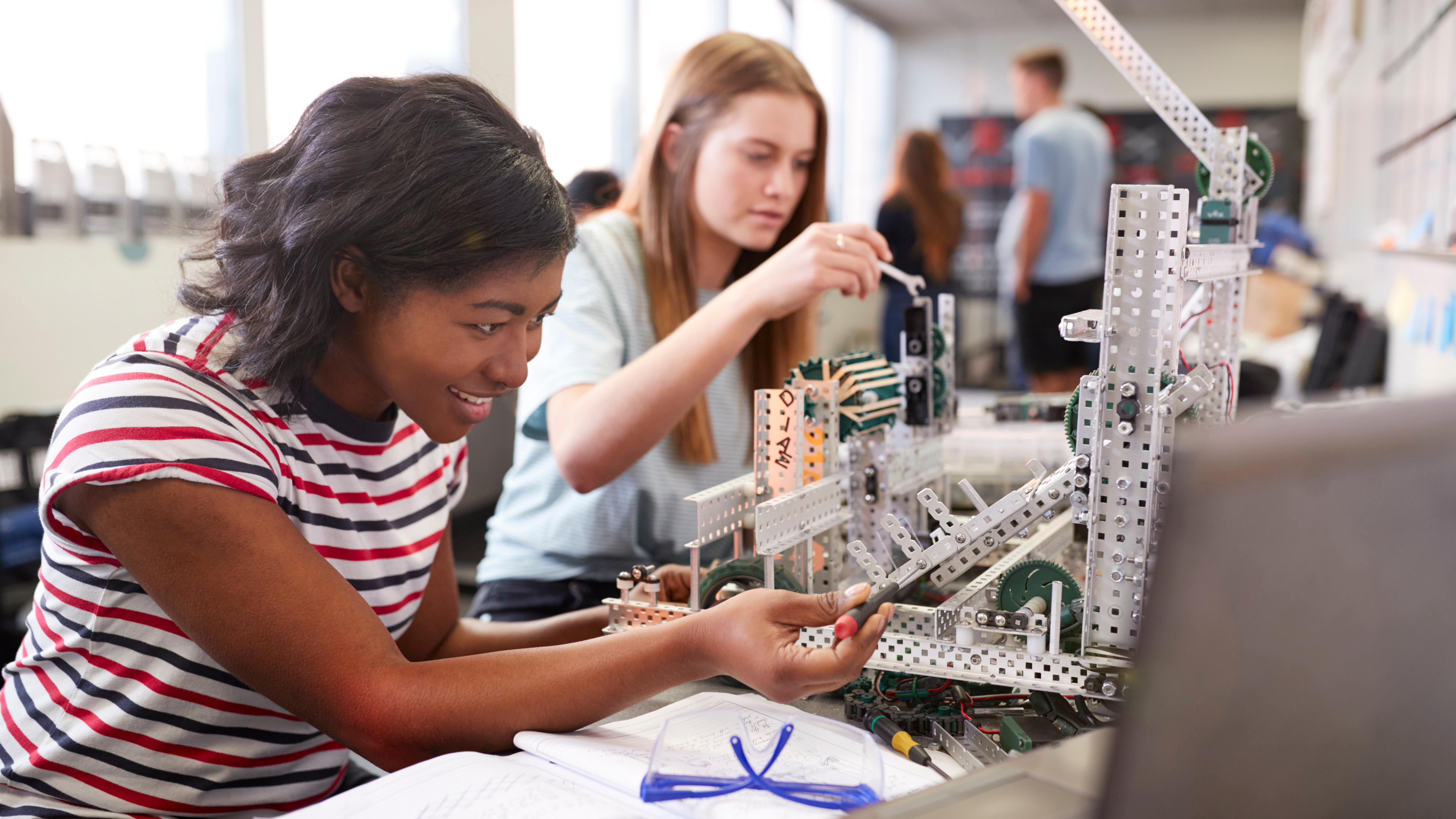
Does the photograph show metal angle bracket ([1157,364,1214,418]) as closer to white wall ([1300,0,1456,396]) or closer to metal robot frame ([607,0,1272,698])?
metal robot frame ([607,0,1272,698])

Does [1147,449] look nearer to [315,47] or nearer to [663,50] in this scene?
[315,47]

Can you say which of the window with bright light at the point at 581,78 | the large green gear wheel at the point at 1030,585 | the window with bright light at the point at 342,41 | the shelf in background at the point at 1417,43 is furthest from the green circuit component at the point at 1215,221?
the window with bright light at the point at 581,78

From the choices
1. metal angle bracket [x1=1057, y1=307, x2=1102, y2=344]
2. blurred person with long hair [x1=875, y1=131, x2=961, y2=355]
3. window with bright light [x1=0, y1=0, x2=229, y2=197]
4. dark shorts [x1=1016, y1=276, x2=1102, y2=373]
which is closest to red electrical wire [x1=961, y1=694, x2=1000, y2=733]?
metal angle bracket [x1=1057, y1=307, x2=1102, y2=344]

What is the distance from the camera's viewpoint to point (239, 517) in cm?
85

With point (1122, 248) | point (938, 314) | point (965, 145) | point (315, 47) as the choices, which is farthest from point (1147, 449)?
point (965, 145)

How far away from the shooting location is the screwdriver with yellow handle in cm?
85

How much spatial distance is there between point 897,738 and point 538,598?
74cm

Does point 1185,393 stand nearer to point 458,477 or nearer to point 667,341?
point 667,341

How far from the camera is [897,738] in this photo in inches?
34.4

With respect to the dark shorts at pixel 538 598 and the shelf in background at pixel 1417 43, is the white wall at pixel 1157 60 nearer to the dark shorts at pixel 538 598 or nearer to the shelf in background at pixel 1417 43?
the shelf in background at pixel 1417 43

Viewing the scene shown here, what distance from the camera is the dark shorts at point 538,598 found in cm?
147

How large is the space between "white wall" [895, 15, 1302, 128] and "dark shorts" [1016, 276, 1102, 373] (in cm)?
304

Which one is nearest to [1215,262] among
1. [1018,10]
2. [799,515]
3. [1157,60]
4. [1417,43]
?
[799,515]

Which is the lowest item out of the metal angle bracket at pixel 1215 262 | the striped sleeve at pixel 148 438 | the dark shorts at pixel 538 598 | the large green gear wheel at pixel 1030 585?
the dark shorts at pixel 538 598
